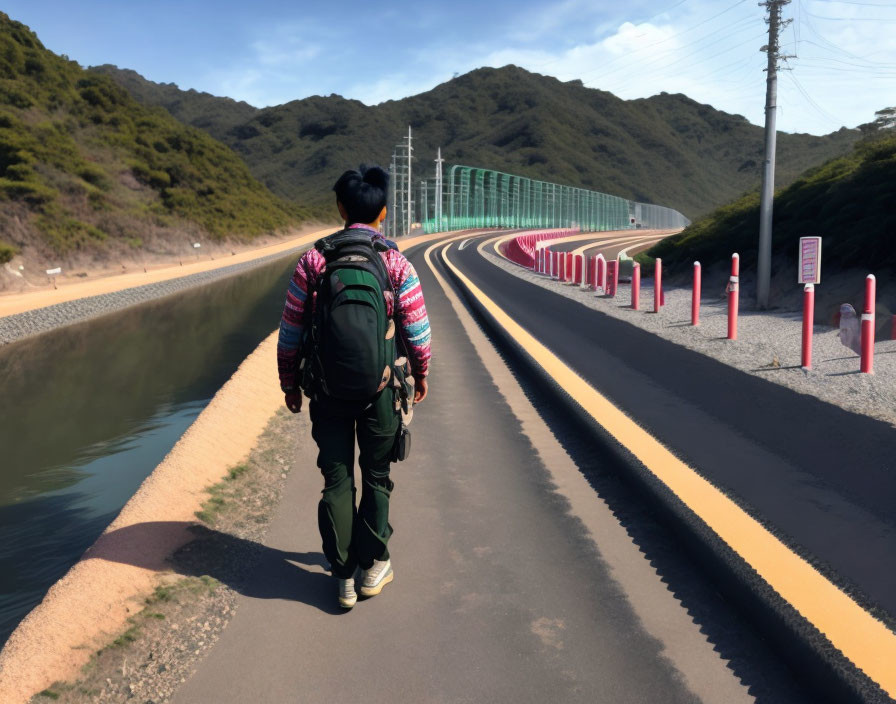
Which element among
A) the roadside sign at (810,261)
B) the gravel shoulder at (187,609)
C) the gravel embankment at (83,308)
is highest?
the roadside sign at (810,261)

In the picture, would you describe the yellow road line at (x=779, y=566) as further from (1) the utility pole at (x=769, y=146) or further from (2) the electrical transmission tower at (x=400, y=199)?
(2) the electrical transmission tower at (x=400, y=199)

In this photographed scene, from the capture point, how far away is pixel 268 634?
3.85 metres

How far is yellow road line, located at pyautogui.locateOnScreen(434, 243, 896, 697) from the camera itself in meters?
3.45

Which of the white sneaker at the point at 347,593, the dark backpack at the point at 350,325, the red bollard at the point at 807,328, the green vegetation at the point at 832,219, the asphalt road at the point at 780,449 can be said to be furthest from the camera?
the green vegetation at the point at 832,219

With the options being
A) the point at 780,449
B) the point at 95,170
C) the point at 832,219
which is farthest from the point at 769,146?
the point at 95,170

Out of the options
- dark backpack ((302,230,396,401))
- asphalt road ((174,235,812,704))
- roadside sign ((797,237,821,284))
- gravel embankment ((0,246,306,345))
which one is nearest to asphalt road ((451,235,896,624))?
asphalt road ((174,235,812,704))

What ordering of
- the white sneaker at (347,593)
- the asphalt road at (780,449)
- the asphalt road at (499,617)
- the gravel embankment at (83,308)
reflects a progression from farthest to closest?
1. the gravel embankment at (83,308)
2. the asphalt road at (780,449)
3. the white sneaker at (347,593)
4. the asphalt road at (499,617)

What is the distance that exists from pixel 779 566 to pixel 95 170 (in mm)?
52663

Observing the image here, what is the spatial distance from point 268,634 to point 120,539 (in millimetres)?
1408

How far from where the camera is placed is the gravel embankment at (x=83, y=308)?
20047 mm

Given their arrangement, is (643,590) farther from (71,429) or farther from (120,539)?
(71,429)

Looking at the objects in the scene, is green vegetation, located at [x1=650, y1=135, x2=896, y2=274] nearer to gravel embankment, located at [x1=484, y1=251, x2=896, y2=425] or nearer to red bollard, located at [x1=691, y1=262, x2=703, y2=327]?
gravel embankment, located at [x1=484, y1=251, x2=896, y2=425]

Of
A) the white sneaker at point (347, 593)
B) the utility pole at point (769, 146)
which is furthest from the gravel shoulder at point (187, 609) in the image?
the utility pole at point (769, 146)

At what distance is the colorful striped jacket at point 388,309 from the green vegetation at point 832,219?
16.1m
